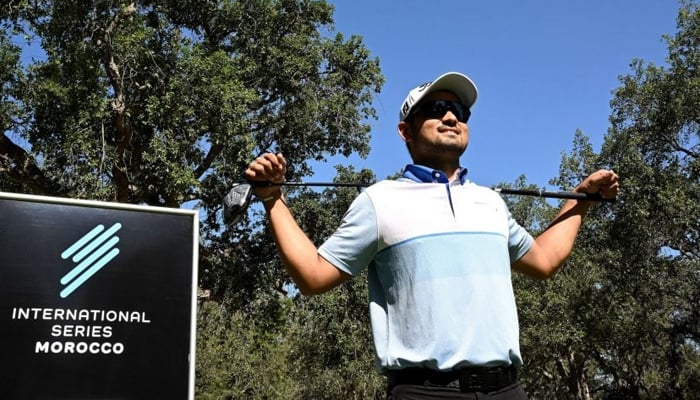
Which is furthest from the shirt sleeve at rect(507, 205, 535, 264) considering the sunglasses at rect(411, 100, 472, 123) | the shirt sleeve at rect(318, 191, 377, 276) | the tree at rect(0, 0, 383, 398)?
the tree at rect(0, 0, 383, 398)

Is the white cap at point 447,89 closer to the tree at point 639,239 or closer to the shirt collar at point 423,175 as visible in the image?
the shirt collar at point 423,175

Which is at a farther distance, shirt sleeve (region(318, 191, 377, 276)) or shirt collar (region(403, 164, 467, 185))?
shirt collar (region(403, 164, 467, 185))

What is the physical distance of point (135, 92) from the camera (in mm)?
9883

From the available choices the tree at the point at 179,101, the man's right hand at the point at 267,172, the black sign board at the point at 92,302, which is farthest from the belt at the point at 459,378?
the tree at the point at 179,101

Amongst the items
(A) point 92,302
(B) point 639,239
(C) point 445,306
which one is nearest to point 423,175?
(C) point 445,306

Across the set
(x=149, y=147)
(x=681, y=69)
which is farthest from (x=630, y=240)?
(x=149, y=147)

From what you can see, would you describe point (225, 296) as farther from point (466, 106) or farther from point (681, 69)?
point (466, 106)

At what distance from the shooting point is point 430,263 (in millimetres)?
1730

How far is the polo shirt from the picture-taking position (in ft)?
5.48

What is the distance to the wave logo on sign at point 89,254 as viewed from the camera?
3.89 meters

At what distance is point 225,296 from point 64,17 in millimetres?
5024

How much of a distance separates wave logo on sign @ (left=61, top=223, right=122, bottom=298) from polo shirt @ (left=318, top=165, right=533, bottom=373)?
8.48 feet

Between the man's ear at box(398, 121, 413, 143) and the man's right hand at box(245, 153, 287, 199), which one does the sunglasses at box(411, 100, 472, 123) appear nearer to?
the man's ear at box(398, 121, 413, 143)

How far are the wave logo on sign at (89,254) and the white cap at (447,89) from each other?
256cm
